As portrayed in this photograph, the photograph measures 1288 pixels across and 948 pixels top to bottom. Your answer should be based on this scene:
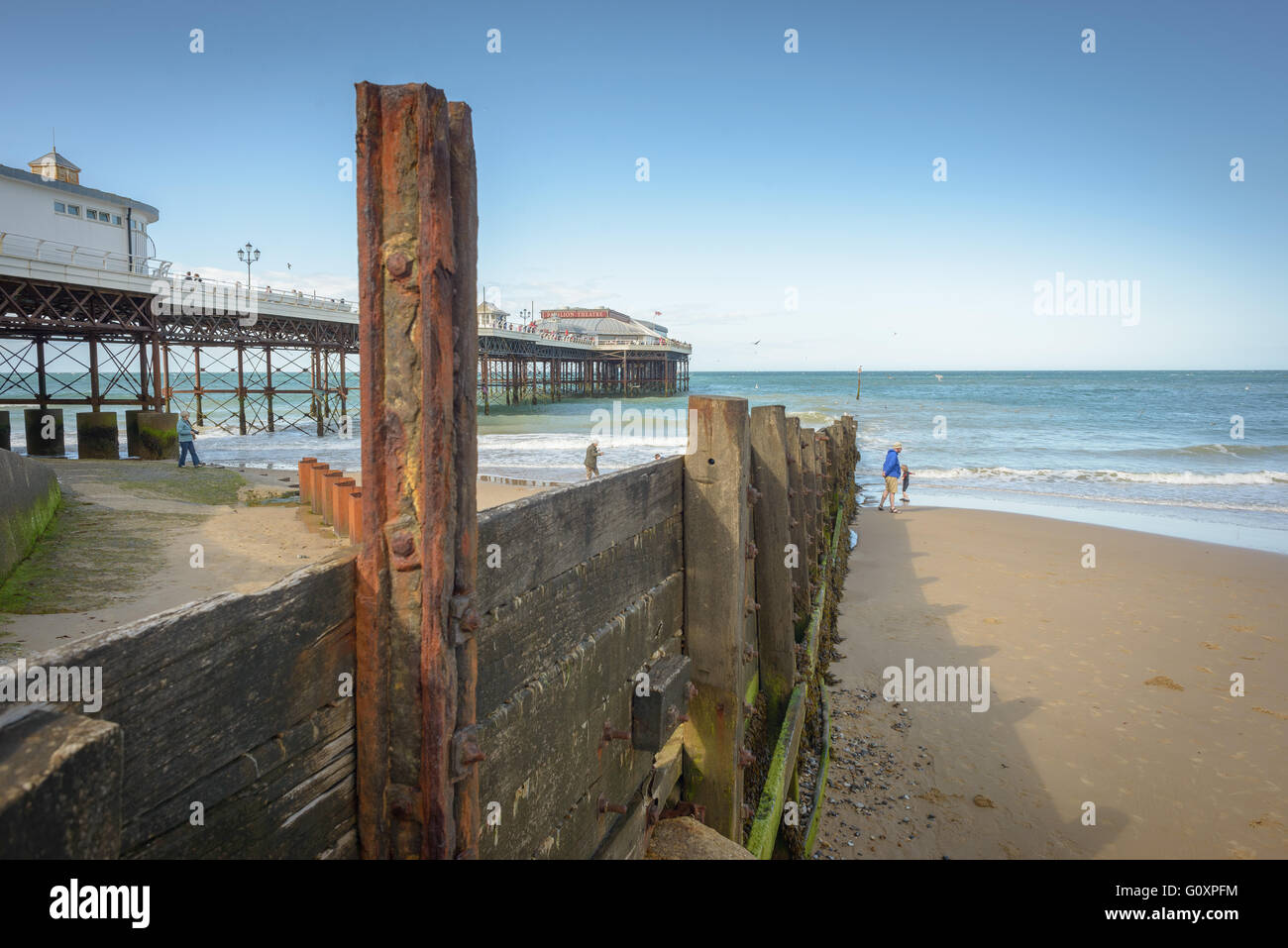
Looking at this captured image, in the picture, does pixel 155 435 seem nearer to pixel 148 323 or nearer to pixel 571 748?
pixel 148 323

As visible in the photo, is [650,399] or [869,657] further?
[650,399]

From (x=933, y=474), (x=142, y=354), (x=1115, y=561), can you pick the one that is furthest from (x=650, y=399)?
(x=1115, y=561)

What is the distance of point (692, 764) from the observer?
3.94 meters

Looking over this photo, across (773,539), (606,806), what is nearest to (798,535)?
(773,539)

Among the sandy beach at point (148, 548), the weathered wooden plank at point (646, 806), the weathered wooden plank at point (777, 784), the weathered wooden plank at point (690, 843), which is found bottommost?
the weathered wooden plank at point (777, 784)

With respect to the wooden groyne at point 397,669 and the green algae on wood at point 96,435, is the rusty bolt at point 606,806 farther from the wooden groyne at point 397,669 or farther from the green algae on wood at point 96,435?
the green algae on wood at point 96,435

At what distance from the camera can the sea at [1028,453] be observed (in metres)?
19.9

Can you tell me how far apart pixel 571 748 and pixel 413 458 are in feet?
4.97

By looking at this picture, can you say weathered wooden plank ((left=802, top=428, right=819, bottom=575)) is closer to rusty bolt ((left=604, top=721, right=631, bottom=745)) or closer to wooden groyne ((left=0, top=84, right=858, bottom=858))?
rusty bolt ((left=604, top=721, right=631, bottom=745))

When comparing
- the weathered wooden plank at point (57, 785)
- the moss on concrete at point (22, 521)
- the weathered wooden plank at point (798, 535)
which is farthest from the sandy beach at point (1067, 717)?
the moss on concrete at point (22, 521)

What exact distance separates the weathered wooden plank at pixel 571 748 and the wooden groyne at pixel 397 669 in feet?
0.04

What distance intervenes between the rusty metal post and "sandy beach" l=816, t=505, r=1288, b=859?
435 centimetres
